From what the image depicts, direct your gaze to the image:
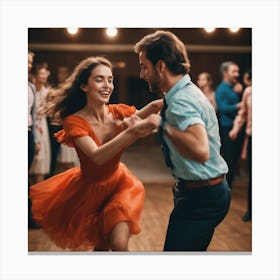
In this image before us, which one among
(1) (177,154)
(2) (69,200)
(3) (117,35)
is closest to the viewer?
→ (1) (177,154)

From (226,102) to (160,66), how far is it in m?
1.23

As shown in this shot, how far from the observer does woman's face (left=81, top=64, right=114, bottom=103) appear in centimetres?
241

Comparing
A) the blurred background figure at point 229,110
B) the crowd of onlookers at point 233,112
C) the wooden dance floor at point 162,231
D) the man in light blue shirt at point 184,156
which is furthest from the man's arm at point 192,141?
the blurred background figure at point 229,110

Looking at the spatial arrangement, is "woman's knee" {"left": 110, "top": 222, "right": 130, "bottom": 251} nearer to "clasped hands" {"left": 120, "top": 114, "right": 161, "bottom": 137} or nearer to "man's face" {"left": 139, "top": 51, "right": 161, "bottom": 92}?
"clasped hands" {"left": 120, "top": 114, "right": 161, "bottom": 137}

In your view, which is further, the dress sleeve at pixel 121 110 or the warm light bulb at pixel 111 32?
the warm light bulb at pixel 111 32

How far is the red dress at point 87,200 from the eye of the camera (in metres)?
2.42

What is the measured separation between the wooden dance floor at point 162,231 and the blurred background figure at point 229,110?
0.23m

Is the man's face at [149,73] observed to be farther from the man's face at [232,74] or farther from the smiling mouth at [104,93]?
the man's face at [232,74]

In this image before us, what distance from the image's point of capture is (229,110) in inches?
144
